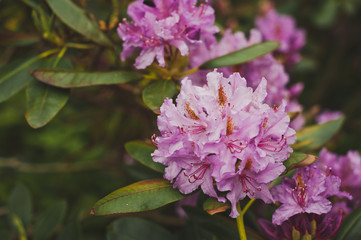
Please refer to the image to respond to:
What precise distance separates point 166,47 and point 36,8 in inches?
17.7

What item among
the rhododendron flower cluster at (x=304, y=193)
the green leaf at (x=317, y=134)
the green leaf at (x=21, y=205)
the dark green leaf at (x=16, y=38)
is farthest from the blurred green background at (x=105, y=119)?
the rhododendron flower cluster at (x=304, y=193)

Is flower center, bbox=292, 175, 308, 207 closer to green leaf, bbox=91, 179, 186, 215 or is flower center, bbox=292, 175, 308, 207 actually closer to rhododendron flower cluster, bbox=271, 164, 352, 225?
rhododendron flower cluster, bbox=271, 164, 352, 225

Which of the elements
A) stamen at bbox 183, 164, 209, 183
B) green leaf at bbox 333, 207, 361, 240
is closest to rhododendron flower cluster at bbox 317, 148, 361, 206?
green leaf at bbox 333, 207, 361, 240

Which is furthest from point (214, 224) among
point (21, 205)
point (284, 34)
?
point (284, 34)

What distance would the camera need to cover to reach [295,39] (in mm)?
1871

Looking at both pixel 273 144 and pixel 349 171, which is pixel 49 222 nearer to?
pixel 273 144

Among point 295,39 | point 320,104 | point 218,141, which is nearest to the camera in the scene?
point 218,141

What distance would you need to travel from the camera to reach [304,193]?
1.02 metres

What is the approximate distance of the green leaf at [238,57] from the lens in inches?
47.4

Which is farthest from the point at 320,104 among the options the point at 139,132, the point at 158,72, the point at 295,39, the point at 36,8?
the point at 36,8

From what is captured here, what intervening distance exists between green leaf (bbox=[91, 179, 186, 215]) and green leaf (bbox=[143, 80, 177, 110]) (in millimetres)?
217

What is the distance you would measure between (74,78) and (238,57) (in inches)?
18.6

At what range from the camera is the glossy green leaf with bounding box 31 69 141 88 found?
3.74 feet

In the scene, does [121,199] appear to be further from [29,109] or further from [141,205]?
[29,109]
